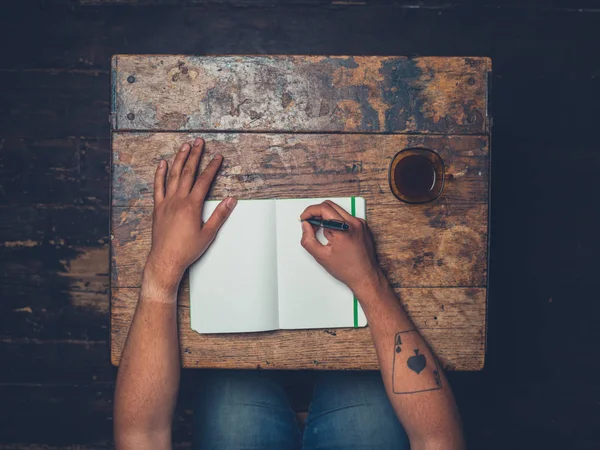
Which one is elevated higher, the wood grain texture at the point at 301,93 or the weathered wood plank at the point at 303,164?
the wood grain texture at the point at 301,93

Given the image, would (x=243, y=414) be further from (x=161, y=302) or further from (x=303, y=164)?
(x=303, y=164)

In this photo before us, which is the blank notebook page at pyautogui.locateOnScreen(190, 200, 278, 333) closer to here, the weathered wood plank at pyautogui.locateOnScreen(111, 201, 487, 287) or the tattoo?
the weathered wood plank at pyautogui.locateOnScreen(111, 201, 487, 287)

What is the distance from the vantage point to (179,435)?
1884 mm

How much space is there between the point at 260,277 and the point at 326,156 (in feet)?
1.16

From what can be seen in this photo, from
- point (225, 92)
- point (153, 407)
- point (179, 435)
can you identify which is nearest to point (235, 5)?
point (225, 92)

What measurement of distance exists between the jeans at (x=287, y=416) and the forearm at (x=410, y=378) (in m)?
0.18

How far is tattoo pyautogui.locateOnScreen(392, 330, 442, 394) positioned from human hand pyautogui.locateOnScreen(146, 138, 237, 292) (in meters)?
0.54

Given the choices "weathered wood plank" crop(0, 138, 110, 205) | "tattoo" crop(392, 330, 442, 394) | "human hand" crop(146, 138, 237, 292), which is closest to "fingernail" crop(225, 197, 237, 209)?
"human hand" crop(146, 138, 237, 292)

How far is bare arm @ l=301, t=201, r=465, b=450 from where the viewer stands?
115 cm

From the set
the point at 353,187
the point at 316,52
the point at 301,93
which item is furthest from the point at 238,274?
the point at 316,52

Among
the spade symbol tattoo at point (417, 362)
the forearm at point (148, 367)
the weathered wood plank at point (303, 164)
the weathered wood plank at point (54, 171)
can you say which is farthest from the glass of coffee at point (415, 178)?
the weathered wood plank at point (54, 171)

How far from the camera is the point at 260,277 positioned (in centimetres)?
118

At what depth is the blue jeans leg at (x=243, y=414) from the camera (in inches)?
51.5

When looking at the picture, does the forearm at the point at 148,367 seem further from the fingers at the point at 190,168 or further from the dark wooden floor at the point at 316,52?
the dark wooden floor at the point at 316,52
